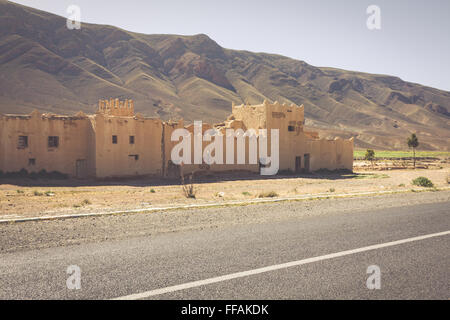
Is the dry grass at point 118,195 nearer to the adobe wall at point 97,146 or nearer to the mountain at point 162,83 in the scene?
the adobe wall at point 97,146

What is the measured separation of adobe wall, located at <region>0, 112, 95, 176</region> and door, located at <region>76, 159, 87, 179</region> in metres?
0.21

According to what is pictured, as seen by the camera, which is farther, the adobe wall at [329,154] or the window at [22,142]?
the adobe wall at [329,154]

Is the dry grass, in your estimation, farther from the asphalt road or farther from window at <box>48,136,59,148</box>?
the asphalt road

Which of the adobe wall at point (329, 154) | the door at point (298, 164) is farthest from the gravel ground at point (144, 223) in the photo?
the adobe wall at point (329, 154)

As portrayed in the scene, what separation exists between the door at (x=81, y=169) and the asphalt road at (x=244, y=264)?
24178 mm

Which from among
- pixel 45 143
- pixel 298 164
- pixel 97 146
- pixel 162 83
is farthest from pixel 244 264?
pixel 162 83

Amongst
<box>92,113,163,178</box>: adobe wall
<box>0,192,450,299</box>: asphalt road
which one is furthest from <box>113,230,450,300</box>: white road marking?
<box>92,113,163,178</box>: adobe wall

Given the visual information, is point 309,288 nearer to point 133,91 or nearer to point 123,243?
point 123,243

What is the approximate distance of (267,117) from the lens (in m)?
37.5

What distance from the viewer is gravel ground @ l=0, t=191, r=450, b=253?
7113 millimetres

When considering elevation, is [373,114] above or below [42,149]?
above

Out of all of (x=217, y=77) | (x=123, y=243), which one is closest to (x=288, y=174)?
(x=123, y=243)

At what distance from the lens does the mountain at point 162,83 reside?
97.6 meters
